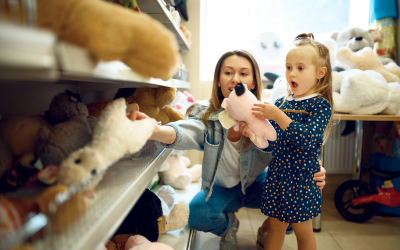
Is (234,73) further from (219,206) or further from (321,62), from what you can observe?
(219,206)

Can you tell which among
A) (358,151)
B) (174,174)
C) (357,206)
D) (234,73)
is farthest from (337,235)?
(234,73)

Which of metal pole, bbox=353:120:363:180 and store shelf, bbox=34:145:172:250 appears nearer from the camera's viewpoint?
store shelf, bbox=34:145:172:250

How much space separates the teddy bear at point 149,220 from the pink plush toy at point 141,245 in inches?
2.0

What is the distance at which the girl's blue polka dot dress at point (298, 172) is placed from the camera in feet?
3.27

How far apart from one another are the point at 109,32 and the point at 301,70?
0.84 m

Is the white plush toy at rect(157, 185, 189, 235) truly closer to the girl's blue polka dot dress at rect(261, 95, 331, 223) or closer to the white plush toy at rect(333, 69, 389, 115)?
the girl's blue polka dot dress at rect(261, 95, 331, 223)

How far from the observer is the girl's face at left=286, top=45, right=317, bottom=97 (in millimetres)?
1009

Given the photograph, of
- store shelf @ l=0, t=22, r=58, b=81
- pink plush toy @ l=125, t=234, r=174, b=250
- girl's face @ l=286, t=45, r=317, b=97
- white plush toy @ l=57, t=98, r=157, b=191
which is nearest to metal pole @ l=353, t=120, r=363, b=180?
girl's face @ l=286, t=45, r=317, b=97

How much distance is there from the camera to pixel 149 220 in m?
0.95

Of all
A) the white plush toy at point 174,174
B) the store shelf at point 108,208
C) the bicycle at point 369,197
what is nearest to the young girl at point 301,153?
the store shelf at point 108,208

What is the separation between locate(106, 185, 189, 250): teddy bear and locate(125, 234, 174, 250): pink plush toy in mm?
52

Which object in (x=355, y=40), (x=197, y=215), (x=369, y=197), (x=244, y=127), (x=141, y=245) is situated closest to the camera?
(x=141, y=245)

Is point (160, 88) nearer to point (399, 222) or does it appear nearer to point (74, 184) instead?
point (74, 184)

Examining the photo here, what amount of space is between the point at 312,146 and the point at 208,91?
1.55 m
